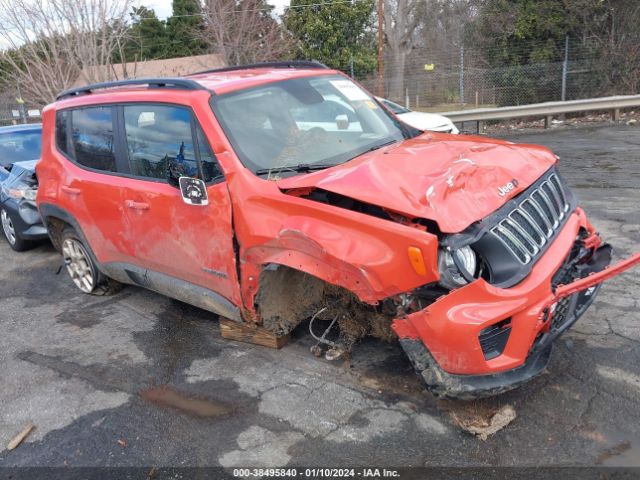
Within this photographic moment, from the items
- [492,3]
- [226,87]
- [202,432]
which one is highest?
[492,3]

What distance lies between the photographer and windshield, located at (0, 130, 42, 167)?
7.73m

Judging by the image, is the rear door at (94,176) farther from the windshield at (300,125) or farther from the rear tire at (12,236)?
the rear tire at (12,236)

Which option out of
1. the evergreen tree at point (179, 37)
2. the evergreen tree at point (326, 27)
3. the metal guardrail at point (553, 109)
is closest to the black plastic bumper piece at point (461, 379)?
the metal guardrail at point (553, 109)

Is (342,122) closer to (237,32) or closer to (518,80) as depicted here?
(518,80)

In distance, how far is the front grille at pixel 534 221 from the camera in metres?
2.92

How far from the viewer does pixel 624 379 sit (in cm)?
332

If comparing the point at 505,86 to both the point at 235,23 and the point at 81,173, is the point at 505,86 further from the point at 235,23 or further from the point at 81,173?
the point at 81,173

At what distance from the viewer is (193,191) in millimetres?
3639

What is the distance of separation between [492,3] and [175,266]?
16132mm

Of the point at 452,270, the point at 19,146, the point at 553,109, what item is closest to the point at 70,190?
the point at 452,270

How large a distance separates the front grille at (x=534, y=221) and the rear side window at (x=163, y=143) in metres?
1.81

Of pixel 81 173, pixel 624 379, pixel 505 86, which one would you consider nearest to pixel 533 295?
pixel 624 379

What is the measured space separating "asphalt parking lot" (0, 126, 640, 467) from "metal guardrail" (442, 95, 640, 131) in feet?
33.6

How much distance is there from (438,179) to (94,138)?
3.02 m
